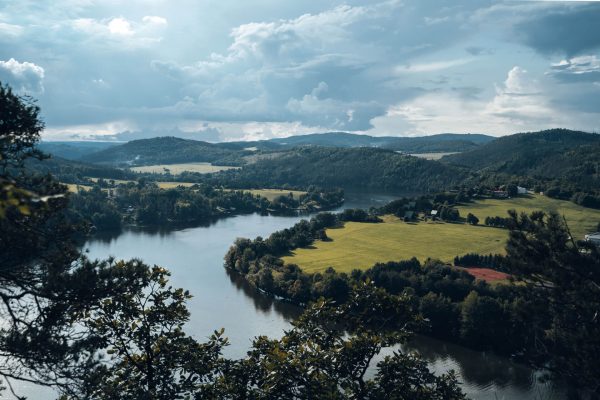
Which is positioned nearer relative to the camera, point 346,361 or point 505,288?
point 346,361

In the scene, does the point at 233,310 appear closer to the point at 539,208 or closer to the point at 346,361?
the point at 346,361

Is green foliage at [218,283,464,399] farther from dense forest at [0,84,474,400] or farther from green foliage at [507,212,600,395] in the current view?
green foliage at [507,212,600,395]

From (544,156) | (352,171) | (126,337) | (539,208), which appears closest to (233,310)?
(126,337)

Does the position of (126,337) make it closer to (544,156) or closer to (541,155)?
(544,156)

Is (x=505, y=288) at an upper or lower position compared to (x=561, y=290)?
lower

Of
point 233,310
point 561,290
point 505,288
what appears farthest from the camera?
point 233,310

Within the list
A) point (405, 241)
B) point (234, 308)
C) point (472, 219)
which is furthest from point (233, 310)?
point (472, 219)

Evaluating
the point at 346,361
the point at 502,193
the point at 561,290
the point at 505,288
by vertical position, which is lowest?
the point at 505,288

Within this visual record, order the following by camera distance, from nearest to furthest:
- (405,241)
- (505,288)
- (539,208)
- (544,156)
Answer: (505,288)
(405,241)
(539,208)
(544,156)
